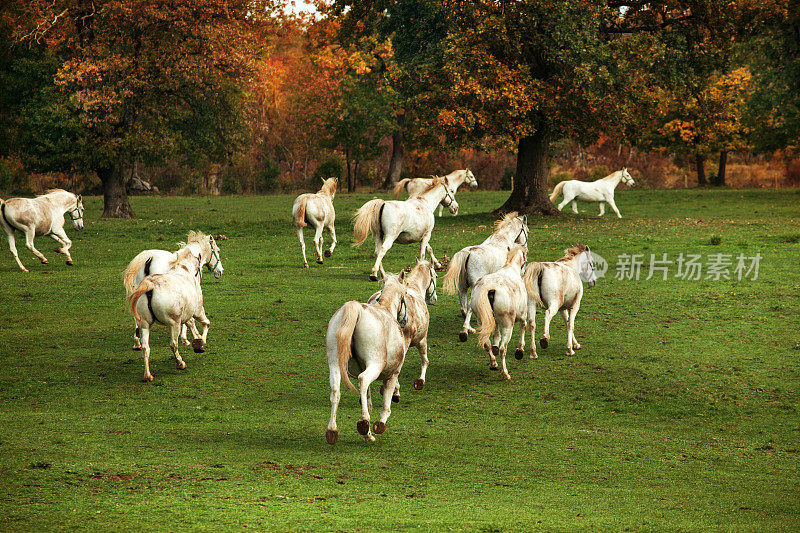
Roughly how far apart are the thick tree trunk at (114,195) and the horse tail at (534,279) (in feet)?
93.6

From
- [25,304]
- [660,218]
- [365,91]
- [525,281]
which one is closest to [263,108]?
[365,91]

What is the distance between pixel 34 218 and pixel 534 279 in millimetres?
15263

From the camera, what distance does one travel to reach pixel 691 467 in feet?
28.9

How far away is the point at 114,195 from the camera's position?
126 feet

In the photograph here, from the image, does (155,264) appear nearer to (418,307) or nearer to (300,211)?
(418,307)

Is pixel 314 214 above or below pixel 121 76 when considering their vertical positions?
below

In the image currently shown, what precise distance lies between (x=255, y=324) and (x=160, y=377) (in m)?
4.07

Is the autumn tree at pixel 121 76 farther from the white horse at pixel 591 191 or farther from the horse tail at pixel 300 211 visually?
the horse tail at pixel 300 211

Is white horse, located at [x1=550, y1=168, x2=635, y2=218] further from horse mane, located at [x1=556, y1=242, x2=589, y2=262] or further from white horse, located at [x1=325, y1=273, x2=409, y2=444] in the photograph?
white horse, located at [x1=325, y1=273, x2=409, y2=444]

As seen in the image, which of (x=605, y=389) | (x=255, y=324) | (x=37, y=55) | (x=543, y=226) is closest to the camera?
(x=605, y=389)

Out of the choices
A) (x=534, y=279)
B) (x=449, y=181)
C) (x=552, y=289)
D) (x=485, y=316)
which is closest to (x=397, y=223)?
(x=449, y=181)

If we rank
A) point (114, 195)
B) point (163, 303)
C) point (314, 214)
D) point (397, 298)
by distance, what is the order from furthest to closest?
point (114, 195) < point (314, 214) < point (163, 303) < point (397, 298)

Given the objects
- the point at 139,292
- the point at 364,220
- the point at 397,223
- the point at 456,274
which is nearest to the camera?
the point at 139,292

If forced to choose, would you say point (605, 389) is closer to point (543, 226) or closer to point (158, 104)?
point (543, 226)
